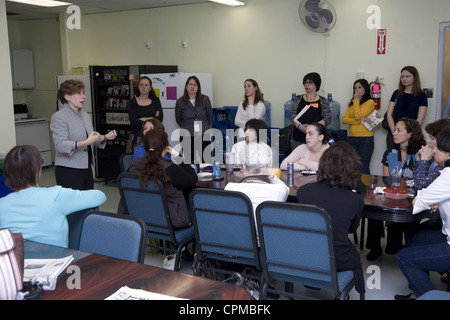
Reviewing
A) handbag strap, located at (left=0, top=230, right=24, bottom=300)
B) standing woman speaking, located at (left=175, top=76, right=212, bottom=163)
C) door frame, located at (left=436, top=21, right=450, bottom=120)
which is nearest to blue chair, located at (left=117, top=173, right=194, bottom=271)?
handbag strap, located at (left=0, top=230, right=24, bottom=300)

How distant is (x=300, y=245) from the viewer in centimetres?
257

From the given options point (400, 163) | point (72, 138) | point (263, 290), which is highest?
point (72, 138)

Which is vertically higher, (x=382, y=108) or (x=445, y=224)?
(x=382, y=108)

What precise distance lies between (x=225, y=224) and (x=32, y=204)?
1.15 m

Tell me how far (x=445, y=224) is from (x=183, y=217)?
71.8 inches

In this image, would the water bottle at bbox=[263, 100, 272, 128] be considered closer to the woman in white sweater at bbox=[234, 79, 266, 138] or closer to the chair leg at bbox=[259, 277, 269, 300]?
the woman in white sweater at bbox=[234, 79, 266, 138]

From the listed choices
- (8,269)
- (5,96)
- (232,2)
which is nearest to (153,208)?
(8,269)

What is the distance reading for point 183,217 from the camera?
139 inches

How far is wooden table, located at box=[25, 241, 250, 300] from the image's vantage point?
5.89 ft

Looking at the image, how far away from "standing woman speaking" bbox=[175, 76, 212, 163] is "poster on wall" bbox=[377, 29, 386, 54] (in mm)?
2489

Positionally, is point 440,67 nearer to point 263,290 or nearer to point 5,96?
point 263,290

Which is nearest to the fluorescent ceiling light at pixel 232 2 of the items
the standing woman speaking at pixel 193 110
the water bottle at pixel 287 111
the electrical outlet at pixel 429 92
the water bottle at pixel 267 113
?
the standing woman speaking at pixel 193 110
